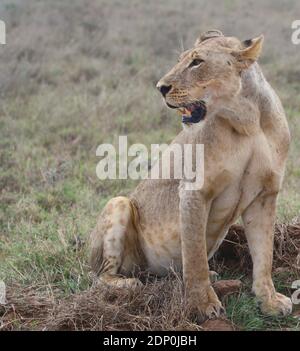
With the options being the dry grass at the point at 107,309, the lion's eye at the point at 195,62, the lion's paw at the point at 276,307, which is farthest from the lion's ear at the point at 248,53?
the lion's paw at the point at 276,307

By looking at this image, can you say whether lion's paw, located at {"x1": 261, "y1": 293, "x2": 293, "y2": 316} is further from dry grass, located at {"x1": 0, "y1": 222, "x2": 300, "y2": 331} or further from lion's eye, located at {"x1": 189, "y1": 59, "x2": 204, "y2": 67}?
lion's eye, located at {"x1": 189, "y1": 59, "x2": 204, "y2": 67}

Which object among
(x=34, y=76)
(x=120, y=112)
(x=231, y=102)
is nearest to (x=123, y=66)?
(x=34, y=76)

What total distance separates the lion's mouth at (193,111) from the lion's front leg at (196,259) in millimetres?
417

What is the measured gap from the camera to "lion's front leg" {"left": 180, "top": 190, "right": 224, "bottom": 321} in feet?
14.7

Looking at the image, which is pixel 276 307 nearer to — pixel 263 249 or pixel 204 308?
pixel 263 249

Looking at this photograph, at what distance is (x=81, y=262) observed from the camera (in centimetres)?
573

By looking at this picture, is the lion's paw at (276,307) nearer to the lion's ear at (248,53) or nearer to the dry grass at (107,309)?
the dry grass at (107,309)

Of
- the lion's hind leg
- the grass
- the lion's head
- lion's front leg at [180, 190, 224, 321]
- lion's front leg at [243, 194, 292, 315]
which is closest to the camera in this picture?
the lion's head

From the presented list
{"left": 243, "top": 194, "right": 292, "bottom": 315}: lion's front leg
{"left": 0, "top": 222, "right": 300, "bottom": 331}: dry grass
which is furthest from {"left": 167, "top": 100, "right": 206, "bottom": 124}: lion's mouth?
{"left": 0, "top": 222, "right": 300, "bottom": 331}: dry grass

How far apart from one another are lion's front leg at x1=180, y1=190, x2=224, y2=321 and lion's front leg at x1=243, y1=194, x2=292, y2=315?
1.12ft

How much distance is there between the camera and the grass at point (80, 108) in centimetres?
594

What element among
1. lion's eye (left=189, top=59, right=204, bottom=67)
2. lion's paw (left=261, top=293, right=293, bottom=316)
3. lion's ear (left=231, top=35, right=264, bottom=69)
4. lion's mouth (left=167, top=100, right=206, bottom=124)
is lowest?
lion's paw (left=261, top=293, right=293, bottom=316)

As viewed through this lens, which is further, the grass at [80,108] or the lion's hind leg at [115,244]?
the grass at [80,108]

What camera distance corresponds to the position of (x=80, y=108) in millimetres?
11422
